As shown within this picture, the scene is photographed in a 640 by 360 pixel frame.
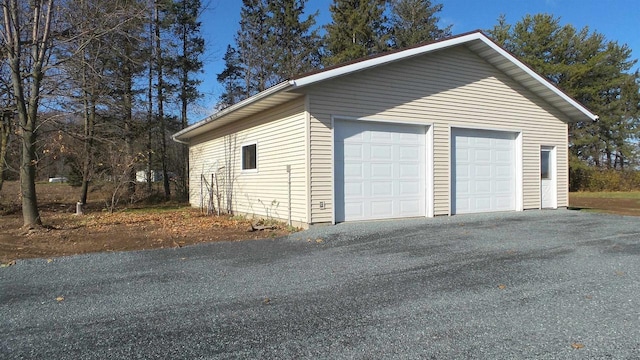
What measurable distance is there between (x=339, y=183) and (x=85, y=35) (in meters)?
7.55

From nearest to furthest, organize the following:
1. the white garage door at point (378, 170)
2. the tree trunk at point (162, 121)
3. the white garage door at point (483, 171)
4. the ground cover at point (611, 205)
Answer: the white garage door at point (378, 170)
the white garage door at point (483, 171)
the ground cover at point (611, 205)
the tree trunk at point (162, 121)

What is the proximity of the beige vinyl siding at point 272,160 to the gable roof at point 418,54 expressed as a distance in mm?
309

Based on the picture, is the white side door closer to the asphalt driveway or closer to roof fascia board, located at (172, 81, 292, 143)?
the asphalt driveway

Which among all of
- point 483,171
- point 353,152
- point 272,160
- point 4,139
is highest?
point 4,139

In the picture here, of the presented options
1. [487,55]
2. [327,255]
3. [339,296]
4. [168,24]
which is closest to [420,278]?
[339,296]

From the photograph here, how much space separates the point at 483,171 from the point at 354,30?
18.9 m

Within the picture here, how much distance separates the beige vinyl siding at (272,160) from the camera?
29.8ft

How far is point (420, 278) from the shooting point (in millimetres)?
5113

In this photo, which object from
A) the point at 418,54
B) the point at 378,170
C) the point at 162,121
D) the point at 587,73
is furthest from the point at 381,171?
the point at 587,73

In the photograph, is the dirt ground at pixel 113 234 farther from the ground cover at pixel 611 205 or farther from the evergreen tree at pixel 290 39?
the evergreen tree at pixel 290 39

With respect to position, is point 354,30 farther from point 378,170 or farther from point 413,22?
point 378,170

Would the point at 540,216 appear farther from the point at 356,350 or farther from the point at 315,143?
the point at 356,350

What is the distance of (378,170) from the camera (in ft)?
31.8

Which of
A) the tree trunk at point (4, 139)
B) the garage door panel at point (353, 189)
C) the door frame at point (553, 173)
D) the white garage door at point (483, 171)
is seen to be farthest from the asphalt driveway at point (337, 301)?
the tree trunk at point (4, 139)
